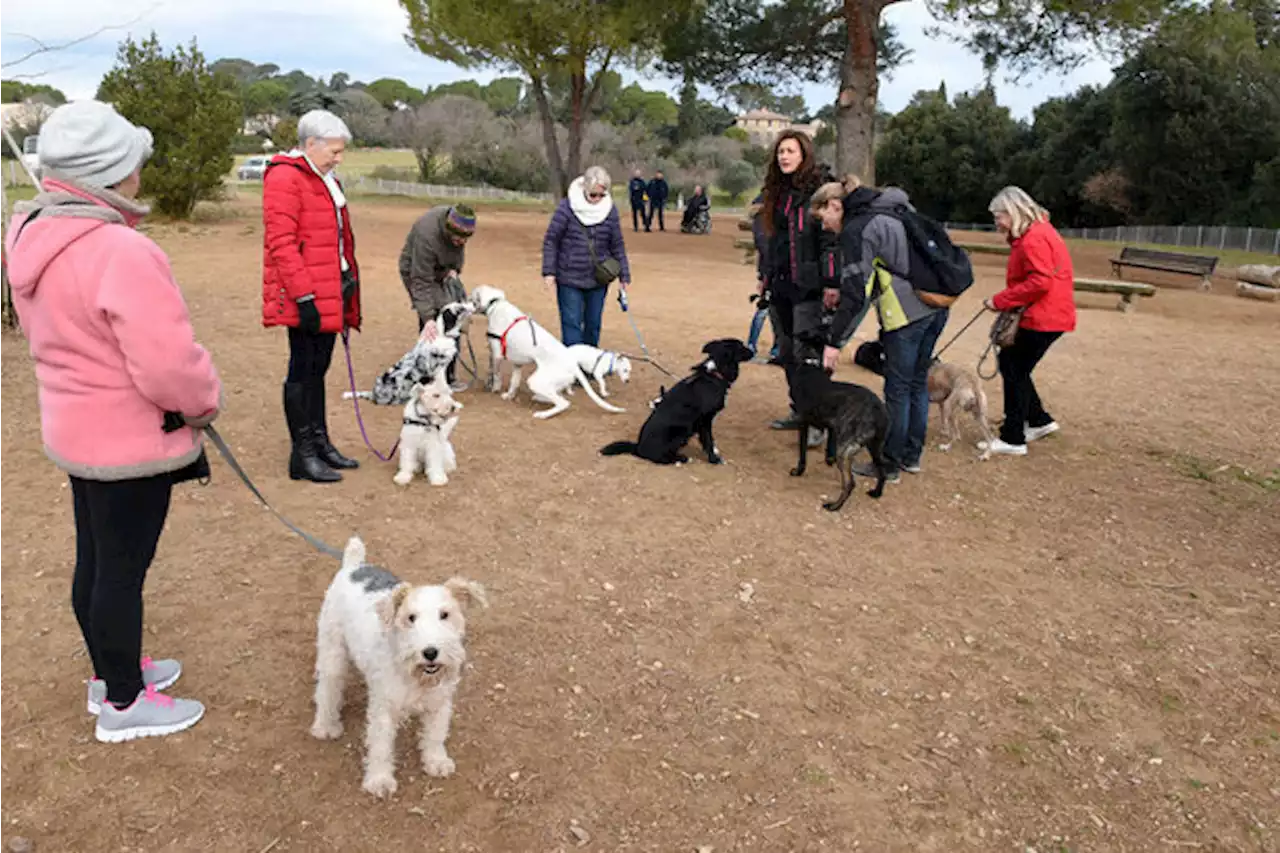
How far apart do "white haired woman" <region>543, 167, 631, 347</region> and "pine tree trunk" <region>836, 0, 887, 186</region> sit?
9.61 meters

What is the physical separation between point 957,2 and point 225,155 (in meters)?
15.7

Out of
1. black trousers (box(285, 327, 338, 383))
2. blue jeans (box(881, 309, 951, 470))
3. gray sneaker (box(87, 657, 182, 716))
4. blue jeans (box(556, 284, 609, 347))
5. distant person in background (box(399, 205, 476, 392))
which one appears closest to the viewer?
gray sneaker (box(87, 657, 182, 716))

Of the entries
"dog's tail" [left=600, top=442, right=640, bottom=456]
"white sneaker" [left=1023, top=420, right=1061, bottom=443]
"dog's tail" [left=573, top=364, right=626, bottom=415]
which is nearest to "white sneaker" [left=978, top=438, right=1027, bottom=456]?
"white sneaker" [left=1023, top=420, right=1061, bottom=443]

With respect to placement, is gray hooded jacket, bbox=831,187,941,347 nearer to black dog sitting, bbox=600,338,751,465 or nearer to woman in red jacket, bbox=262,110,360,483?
black dog sitting, bbox=600,338,751,465

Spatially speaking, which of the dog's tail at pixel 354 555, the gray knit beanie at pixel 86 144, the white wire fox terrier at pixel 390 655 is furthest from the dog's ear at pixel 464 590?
the gray knit beanie at pixel 86 144

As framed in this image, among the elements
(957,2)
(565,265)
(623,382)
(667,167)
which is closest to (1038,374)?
(623,382)

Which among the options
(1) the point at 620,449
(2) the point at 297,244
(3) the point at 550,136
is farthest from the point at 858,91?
(3) the point at 550,136

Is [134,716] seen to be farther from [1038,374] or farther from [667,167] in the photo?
[667,167]

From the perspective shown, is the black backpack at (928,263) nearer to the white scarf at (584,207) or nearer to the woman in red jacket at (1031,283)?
the woman in red jacket at (1031,283)

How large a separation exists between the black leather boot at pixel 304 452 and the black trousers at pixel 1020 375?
4.44 m

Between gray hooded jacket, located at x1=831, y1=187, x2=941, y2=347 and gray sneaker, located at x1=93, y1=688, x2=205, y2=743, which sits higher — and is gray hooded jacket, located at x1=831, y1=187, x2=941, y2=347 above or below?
above

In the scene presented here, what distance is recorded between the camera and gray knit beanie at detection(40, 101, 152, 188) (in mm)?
2371

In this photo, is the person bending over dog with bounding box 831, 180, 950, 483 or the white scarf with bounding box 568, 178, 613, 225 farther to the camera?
the white scarf with bounding box 568, 178, 613, 225

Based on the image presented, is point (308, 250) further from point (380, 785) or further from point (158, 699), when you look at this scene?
point (380, 785)
